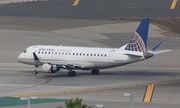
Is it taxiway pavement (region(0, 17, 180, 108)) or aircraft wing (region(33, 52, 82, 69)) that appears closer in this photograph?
taxiway pavement (region(0, 17, 180, 108))

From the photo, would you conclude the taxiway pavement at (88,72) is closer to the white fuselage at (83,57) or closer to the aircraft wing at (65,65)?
the aircraft wing at (65,65)

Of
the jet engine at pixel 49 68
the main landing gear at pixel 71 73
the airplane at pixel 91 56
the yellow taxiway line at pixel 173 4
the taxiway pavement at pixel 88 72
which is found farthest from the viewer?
the yellow taxiway line at pixel 173 4

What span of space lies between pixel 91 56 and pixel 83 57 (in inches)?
42.2

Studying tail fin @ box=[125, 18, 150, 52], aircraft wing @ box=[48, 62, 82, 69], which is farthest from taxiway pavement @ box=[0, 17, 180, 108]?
tail fin @ box=[125, 18, 150, 52]

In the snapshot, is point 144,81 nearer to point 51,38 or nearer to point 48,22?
point 51,38

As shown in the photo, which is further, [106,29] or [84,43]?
[106,29]

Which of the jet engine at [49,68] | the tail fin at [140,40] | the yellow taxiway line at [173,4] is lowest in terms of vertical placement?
the jet engine at [49,68]

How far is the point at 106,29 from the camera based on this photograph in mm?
123938

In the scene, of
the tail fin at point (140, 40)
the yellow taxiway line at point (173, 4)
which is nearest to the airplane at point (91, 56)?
the tail fin at point (140, 40)

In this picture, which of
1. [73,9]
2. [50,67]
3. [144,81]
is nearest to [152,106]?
[144,81]

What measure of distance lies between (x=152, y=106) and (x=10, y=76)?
27.3 m

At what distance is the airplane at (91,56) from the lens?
73.2 metres

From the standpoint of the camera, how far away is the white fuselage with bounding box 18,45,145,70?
242ft

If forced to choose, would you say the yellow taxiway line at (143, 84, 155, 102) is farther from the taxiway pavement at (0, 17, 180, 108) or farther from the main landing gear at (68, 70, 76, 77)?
the main landing gear at (68, 70, 76, 77)
